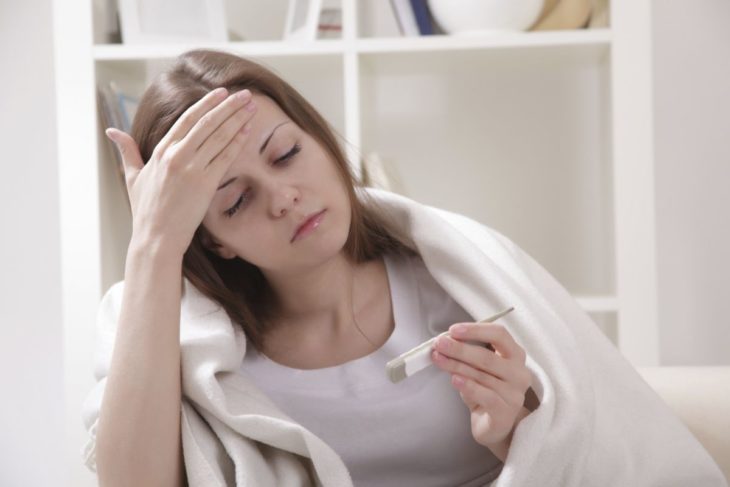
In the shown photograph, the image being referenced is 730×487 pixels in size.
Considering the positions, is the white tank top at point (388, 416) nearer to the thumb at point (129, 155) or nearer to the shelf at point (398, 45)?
the thumb at point (129, 155)

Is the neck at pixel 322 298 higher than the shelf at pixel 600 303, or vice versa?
the neck at pixel 322 298

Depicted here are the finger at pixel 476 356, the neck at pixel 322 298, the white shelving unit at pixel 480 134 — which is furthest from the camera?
the white shelving unit at pixel 480 134

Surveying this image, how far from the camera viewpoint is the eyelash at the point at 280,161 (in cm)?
124

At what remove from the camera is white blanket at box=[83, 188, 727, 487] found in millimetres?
1130

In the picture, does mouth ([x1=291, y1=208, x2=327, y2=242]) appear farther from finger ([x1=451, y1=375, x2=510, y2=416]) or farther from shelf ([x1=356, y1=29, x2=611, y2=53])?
shelf ([x1=356, y1=29, x2=611, y2=53])

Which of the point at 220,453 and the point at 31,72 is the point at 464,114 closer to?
the point at 31,72

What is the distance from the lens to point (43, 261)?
2557 millimetres

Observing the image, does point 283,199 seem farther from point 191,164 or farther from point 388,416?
point 388,416

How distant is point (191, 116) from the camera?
1190mm

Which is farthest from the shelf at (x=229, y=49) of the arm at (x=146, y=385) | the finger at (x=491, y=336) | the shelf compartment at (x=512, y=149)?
the finger at (x=491, y=336)

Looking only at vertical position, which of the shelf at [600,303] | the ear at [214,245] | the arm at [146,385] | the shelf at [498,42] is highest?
the shelf at [498,42]

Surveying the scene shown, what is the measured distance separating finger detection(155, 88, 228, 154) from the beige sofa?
714 mm

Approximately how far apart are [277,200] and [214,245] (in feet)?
0.63

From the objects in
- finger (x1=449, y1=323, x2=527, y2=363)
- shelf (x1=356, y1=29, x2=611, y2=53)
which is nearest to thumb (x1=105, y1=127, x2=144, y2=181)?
finger (x1=449, y1=323, x2=527, y2=363)
